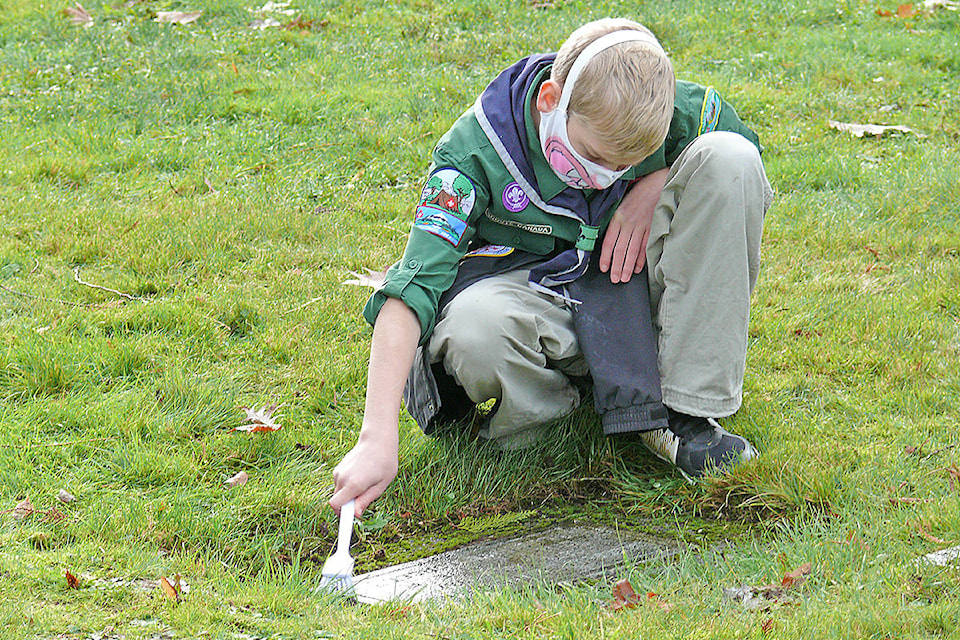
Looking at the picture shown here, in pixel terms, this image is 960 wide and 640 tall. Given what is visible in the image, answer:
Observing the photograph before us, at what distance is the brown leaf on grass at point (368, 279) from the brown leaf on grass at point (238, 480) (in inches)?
51.8

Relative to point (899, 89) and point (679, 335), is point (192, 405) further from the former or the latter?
point (899, 89)

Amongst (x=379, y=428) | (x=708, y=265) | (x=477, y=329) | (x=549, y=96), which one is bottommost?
(x=379, y=428)

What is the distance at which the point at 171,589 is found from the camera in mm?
2146

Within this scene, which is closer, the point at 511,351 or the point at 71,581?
the point at 71,581

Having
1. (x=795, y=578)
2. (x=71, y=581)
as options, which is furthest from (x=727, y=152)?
(x=71, y=581)

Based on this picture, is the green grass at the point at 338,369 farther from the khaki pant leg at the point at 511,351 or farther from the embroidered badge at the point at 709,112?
the embroidered badge at the point at 709,112

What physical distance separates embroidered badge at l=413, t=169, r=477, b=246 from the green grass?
66 centimetres

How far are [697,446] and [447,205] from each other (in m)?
0.94

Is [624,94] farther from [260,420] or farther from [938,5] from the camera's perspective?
[938,5]

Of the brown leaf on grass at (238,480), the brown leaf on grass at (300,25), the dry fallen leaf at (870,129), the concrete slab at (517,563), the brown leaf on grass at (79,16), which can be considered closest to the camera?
the concrete slab at (517,563)

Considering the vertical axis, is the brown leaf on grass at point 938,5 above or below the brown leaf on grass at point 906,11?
above

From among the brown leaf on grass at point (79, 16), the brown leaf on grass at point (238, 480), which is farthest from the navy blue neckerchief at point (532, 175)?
the brown leaf on grass at point (79, 16)

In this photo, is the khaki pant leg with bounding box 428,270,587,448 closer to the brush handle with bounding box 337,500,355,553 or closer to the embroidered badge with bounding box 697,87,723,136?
the brush handle with bounding box 337,500,355,553

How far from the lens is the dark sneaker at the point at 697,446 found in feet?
9.15
